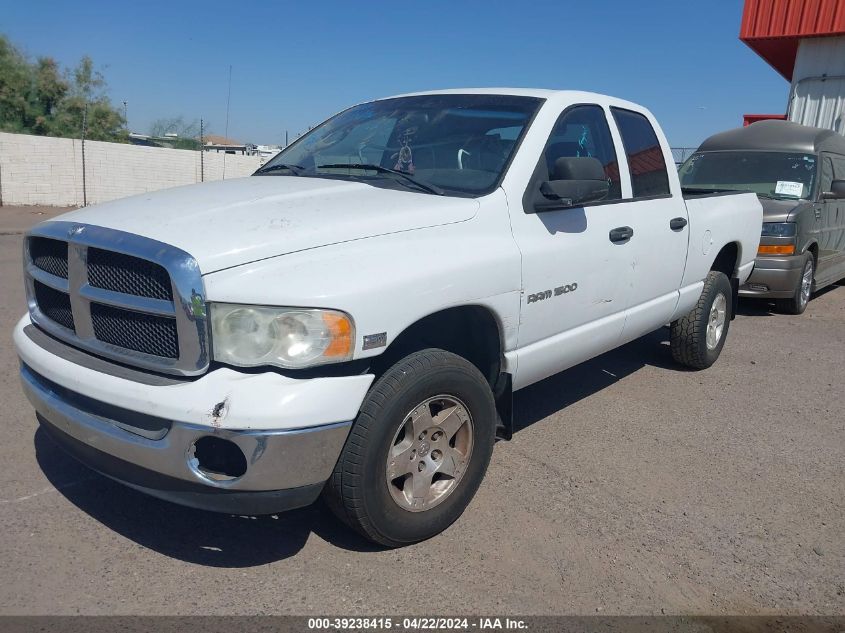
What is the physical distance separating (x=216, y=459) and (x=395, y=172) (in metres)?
1.79

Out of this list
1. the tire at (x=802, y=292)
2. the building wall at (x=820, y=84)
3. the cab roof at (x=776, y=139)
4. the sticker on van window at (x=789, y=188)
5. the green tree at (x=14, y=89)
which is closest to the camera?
the tire at (x=802, y=292)

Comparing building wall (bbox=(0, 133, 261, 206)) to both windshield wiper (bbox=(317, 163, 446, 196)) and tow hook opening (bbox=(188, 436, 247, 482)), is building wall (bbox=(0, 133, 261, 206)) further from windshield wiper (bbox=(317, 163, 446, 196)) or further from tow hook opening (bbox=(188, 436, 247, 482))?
tow hook opening (bbox=(188, 436, 247, 482))

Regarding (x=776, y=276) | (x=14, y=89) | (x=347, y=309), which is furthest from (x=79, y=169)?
(x=347, y=309)

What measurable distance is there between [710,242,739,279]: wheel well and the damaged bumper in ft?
14.2

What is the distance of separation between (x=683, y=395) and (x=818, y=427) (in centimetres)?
91

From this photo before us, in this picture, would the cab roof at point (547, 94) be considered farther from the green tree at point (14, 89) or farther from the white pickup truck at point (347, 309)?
the green tree at point (14, 89)

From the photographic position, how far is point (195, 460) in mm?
2543

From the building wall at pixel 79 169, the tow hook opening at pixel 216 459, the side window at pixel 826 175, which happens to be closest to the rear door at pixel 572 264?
the tow hook opening at pixel 216 459

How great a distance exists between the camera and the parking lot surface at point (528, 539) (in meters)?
2.79

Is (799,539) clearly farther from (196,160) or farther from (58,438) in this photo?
(196,160)

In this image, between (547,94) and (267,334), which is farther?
(547,94)

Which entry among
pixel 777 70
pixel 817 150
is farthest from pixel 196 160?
pixel 817 150

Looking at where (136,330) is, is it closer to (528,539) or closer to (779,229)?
(528,539)

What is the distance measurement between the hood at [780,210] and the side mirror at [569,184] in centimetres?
526
